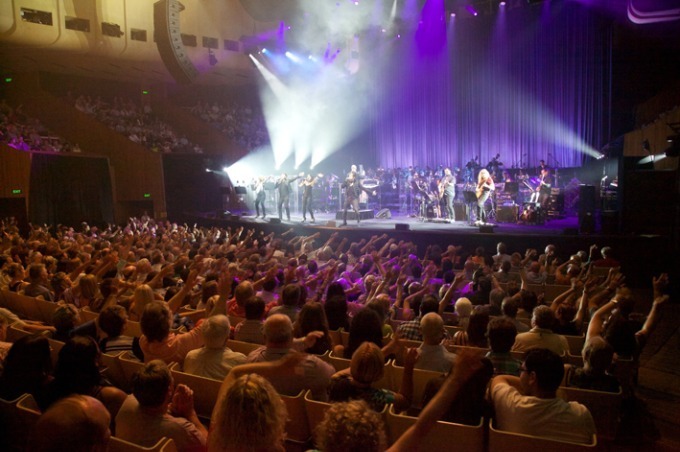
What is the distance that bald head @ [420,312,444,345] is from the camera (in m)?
2.98

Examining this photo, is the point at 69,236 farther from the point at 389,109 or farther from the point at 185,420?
the point at 389,109

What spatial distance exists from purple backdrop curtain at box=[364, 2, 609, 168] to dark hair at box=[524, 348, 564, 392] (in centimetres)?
1448

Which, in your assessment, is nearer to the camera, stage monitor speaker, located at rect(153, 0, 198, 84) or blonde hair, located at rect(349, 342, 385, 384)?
blonde hair, located at rect(349, 342, 385, 384)

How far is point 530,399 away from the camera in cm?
229

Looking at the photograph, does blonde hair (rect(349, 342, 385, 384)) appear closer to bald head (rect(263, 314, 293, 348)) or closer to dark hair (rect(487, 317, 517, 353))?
bald head (rect(263, 314, 293, 348))

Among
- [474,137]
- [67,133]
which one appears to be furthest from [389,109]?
[67,133]

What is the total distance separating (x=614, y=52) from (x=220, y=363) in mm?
15327

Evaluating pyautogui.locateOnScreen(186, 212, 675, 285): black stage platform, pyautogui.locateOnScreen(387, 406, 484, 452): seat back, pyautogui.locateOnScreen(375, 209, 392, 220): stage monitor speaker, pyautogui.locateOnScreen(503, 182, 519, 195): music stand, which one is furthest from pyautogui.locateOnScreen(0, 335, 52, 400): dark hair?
pyautogui.locateOnScreen(375, 209, 392, 220): stage monitor speaker

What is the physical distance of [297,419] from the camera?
2.60 m

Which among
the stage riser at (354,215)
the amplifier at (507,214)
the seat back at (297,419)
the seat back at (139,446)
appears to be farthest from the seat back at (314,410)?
the stage riser at (354,215)

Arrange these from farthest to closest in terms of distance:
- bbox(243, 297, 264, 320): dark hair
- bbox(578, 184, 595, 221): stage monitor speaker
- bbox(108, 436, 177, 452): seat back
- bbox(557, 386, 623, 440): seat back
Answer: bbox(578, 184, 595, 221): stage monitor speaker < bbox(243, 297, 264, 320): dark hair < bbox(557, 386, 623, 440): seat back < bbox(108, 436, 177, 452): seat back

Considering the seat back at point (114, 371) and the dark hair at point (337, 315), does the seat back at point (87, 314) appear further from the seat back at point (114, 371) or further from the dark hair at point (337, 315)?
the dark hair at point (337, 315)

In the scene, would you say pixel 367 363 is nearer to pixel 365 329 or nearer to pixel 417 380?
pixel 417 380

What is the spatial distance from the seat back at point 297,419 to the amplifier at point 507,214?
1089 cm
